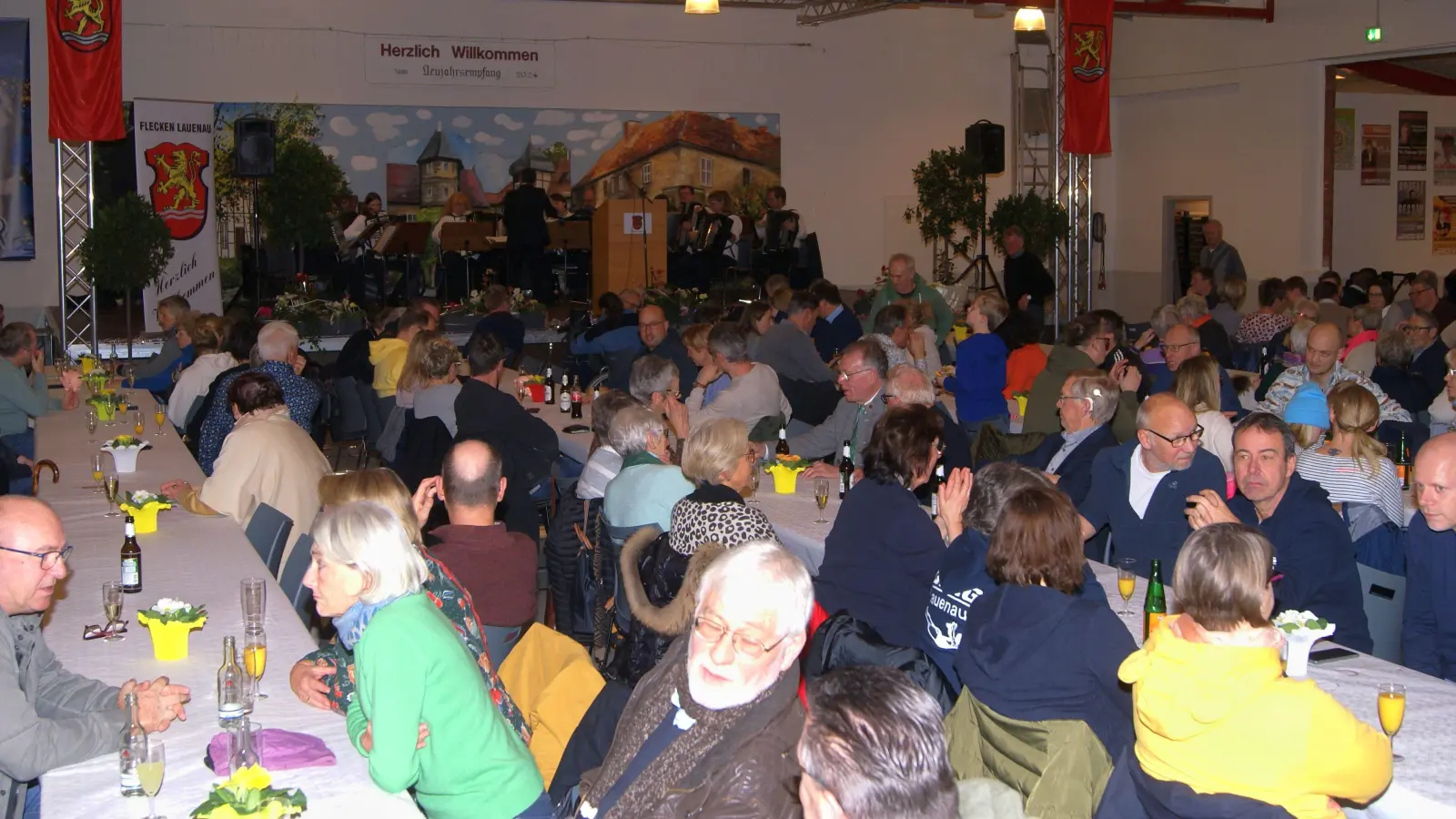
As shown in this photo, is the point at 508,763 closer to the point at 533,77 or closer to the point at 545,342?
the point at 545,342

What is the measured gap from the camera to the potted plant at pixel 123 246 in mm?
12789

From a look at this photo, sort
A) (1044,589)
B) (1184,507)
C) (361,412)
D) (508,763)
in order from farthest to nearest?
1. (361,412)
2. (1184,507)
3. (1044,589)
4. (508,763)

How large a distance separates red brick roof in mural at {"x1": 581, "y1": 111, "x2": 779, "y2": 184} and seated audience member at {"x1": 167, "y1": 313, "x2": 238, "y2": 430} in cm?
979

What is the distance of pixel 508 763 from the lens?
298cm

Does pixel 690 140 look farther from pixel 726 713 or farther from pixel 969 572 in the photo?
pixel 726 713

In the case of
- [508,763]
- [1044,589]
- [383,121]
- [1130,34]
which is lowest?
[508,763]

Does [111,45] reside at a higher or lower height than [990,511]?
higher

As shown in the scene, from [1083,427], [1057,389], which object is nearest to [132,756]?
[1083,427]

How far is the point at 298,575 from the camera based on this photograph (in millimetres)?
4559

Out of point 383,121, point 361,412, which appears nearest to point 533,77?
point 383,121

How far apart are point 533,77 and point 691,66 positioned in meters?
2.14

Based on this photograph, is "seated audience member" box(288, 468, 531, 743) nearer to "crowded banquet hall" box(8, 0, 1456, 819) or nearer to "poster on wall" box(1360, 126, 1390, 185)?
"crowded banquet hall" box(8, 0, 1456, 819)

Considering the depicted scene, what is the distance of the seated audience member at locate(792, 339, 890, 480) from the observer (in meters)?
6.62

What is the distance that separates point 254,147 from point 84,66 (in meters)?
2.87
